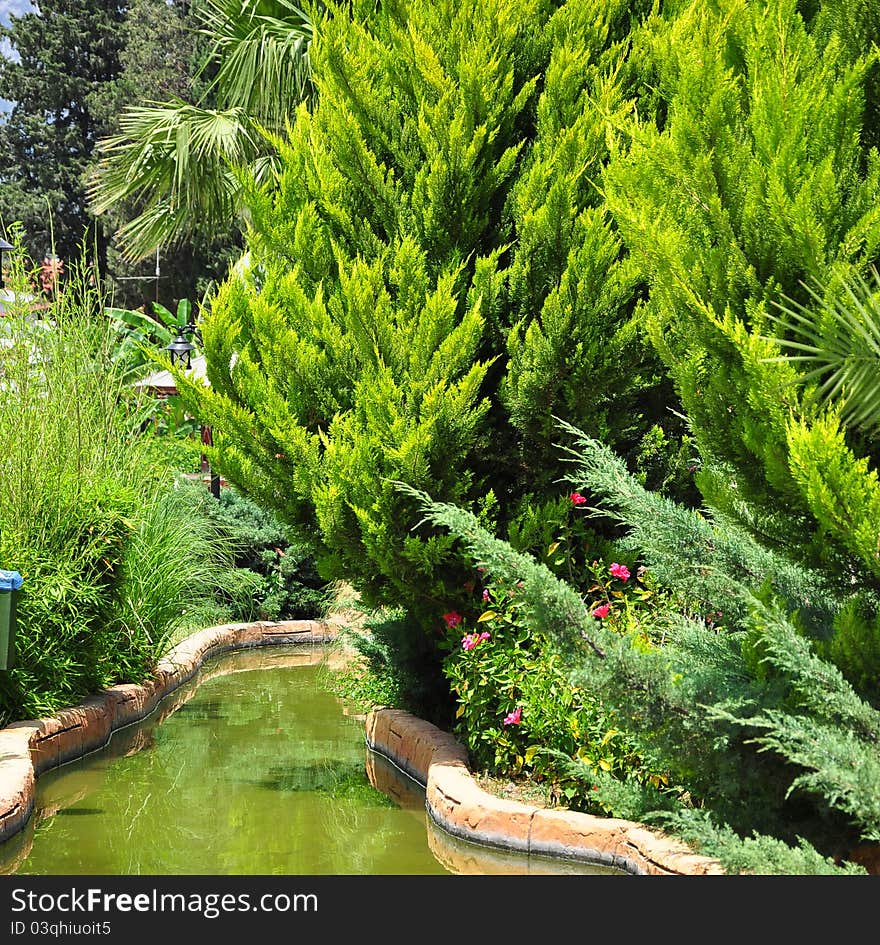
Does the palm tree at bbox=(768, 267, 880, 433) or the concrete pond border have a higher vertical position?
the palm tree at bbox=(768, 267, 880, 433)

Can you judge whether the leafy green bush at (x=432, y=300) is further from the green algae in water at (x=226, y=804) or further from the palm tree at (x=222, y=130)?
the palm tree at (x=222, y=130)

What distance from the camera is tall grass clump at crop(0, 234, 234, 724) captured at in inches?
249

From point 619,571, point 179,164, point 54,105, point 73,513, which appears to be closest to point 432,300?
point 619,571

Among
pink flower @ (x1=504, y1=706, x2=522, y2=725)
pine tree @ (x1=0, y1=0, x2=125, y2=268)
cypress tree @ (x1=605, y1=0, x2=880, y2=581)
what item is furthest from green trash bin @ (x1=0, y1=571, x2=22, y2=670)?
pine tree @ (x1=0, y1=0, x2=125, y2=268)

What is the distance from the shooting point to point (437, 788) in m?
5.30

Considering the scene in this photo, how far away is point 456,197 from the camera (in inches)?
234

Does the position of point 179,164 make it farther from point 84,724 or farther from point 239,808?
point 239,808

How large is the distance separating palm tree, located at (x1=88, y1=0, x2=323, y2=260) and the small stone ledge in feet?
17.1

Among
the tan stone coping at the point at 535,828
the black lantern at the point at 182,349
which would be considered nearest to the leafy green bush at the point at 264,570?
the black lantern at the point at 182,349

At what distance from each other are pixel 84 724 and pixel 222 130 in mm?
7969

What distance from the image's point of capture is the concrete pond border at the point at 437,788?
430 cm

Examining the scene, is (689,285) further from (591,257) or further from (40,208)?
(40,208)

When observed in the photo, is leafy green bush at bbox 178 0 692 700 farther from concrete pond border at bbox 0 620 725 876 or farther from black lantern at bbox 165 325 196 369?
black lantern at bbox 165 325 196 369

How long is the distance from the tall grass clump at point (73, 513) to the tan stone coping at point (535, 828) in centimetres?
226
